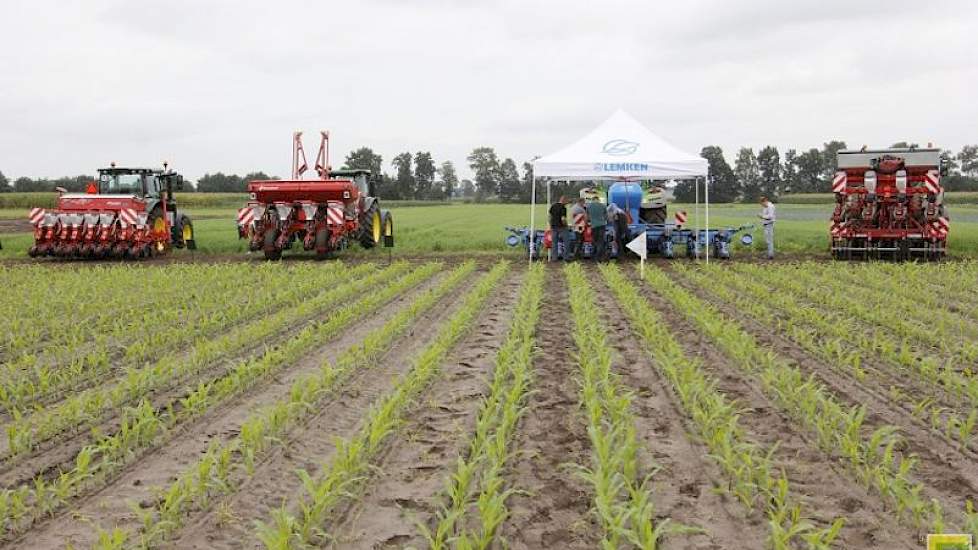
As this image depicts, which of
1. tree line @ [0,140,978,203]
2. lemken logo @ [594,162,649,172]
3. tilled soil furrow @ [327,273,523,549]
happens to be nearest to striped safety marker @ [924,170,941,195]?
lemken logo @ [594,162,649,172]

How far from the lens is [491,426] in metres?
4.76

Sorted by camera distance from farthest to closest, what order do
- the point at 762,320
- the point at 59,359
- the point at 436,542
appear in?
the point at 762,320 → the point at 59,359 → the point at 436,542

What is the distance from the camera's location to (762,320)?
334 inches

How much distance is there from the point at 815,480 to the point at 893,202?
13.8 m

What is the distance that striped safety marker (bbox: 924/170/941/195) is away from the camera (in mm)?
15406

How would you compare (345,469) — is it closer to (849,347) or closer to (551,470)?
(551,470)

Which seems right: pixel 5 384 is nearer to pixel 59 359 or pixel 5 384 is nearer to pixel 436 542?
pixel 59 359

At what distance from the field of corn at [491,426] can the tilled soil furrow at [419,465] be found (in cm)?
2

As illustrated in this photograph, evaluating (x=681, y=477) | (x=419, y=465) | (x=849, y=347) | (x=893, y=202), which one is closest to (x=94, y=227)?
(x=419, y=465)

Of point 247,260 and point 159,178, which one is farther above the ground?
point 159,178

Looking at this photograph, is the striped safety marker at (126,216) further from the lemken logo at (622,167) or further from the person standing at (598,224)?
the lemken logo at (622,167)

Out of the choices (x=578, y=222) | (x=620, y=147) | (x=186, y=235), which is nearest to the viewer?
(x=620, y=147)

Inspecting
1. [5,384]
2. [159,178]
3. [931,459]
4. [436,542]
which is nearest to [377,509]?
[436,542]

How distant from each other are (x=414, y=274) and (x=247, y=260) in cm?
559
